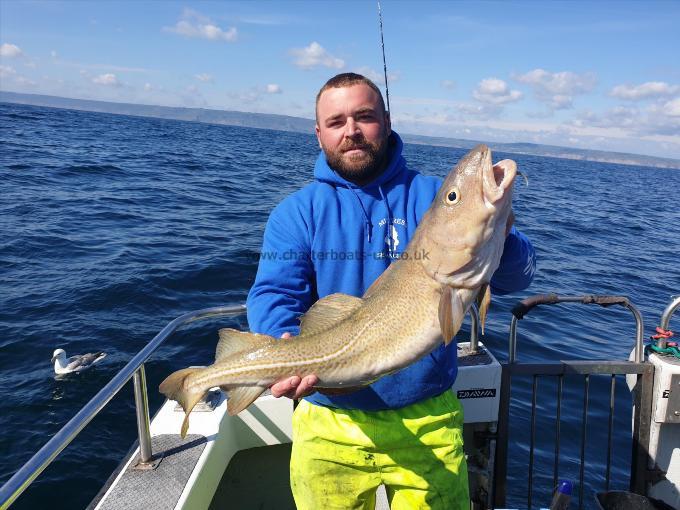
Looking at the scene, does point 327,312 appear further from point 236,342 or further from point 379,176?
point 379,176

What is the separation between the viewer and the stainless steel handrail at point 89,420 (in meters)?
2.22

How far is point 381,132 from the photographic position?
344 cm

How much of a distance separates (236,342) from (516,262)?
181 cm

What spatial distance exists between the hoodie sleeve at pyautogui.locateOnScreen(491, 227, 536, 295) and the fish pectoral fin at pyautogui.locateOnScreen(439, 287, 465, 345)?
0.52 m

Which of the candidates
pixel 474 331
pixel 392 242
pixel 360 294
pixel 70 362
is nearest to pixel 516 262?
pixel 392 242

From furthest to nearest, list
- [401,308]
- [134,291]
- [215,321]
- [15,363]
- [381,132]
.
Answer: [134,291], [215,321], [15,363], [381,132], [401,308]

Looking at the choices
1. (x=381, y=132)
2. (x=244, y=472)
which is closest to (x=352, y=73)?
(x=381, y=132)

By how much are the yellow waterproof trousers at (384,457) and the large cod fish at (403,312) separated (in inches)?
18.8

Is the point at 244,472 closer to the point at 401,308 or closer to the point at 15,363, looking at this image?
the point at 401,308

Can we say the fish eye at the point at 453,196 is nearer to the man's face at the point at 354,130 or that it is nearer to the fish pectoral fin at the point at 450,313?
the fish pectoral fin at the point at 450,313

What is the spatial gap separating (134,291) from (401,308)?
1003 cm

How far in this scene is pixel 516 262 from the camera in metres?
3.07

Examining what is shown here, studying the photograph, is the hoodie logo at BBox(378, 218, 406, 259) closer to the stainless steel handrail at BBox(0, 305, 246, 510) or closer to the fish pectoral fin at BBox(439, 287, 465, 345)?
the fish pectoral fin at BBox(439, 287, 465, 345)

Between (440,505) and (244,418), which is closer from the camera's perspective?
(440,505)
